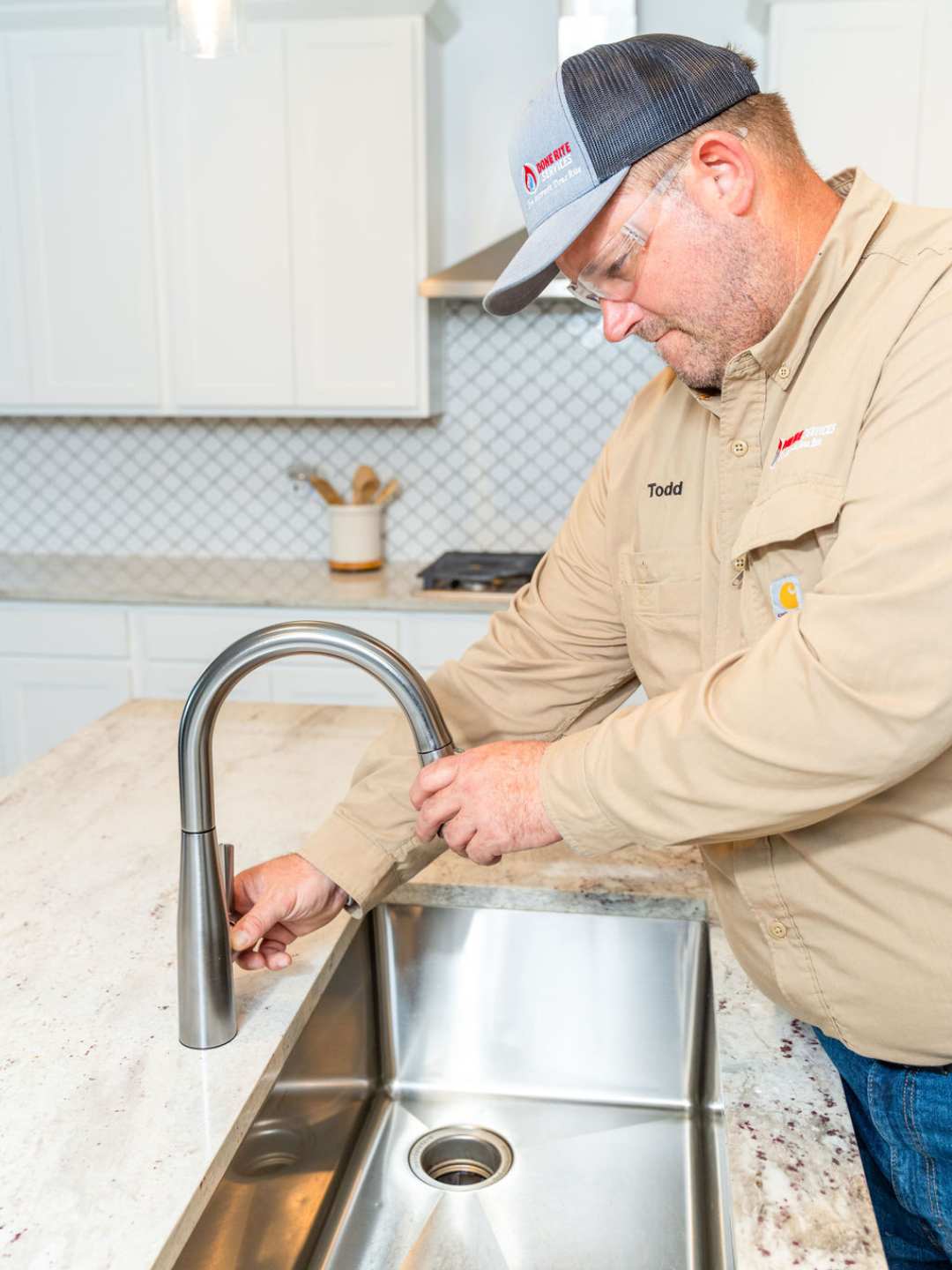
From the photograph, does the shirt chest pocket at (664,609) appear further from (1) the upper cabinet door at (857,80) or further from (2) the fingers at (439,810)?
(1) the upper cabinet door at (857,80)

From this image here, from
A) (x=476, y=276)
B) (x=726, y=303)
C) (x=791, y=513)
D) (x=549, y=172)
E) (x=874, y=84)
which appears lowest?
(x=791, y=513)

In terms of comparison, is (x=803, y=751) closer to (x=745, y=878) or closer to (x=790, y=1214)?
(x=745, y=878)

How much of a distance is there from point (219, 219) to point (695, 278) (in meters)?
2.44

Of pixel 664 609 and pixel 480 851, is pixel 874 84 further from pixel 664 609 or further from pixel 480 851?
pixel 480 851

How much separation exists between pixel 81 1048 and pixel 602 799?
0.46 meters

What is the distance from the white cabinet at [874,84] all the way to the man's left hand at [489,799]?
2.27 meters

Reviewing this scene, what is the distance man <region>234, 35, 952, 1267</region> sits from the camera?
80cm

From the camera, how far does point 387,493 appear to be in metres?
3.46

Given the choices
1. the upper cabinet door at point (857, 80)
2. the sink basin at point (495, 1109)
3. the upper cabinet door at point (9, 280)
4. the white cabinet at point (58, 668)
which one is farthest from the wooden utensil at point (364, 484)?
the sink basin at point (495, 1109)

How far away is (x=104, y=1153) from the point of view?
809 mm

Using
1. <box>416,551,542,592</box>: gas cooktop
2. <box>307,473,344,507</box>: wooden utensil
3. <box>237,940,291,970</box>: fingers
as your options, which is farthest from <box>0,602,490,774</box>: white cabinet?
<box>237,940,291,970</box>: fingers

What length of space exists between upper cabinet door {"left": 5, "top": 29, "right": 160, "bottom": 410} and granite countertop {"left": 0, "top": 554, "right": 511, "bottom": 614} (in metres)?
0.49

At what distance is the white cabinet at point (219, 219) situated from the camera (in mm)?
2998

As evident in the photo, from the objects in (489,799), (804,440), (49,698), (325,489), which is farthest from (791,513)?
(49,698)
